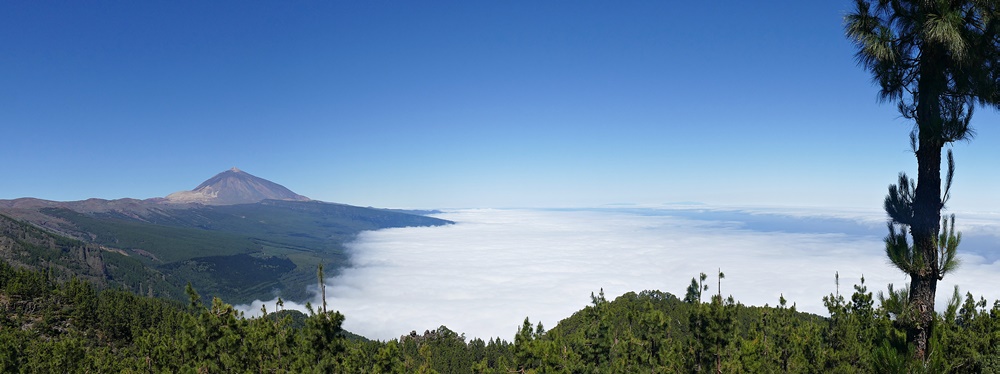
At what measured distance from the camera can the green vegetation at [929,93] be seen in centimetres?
794

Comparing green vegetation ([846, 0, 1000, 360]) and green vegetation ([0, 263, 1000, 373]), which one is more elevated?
green vegetation ([846, 0, 1000, 360])

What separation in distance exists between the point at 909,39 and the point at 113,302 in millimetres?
130486

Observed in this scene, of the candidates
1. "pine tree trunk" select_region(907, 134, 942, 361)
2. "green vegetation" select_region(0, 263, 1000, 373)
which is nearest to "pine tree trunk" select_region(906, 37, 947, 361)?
"pine tree trunk" select_region(907, 134, 942, 361)

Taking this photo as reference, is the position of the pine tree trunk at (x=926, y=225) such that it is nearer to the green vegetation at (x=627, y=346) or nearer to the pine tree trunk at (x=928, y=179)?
the pine tree trunk at (x=928, y=179)

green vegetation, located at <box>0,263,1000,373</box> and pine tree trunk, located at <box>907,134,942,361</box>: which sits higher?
pine tree trunk, located at <box>907,134,942,361</box>

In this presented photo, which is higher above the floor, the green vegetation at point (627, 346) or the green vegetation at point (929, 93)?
the green vegetation at point (929, 93)

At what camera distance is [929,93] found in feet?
27.7

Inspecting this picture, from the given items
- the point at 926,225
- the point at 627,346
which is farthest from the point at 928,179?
the point at 627,346

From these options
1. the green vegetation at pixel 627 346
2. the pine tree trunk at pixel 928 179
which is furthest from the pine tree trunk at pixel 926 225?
the green vegetation at pixel 627 346

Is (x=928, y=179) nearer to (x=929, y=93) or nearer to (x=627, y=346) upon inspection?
(x=929, y=93)

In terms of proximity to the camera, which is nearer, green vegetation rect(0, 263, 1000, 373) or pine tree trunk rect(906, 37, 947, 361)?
pine tree trunk rect(906, 37, 947, 361)

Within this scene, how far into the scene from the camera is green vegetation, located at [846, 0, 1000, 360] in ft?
26.1

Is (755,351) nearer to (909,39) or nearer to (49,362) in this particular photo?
(909,39)

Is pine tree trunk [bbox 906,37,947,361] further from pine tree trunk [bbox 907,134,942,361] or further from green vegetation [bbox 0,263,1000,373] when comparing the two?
green vegetation [bbox 0,263,1000,373]
